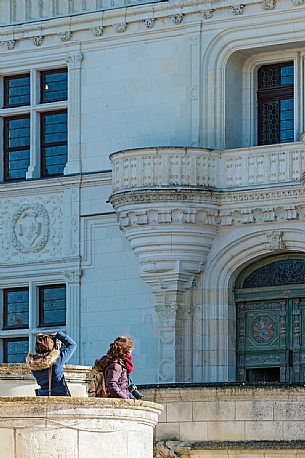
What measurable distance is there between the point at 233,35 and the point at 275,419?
28.7 ft

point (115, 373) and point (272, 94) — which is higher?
point (272, 94)

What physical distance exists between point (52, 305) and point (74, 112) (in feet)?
9.63

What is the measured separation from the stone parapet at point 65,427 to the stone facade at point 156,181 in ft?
37.6

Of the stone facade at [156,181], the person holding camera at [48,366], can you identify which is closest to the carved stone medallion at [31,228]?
the stone facade at [156,181]

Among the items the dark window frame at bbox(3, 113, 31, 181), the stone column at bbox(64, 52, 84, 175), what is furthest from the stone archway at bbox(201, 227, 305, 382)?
the dark window frame at bbox(3, 113, 31, 181)

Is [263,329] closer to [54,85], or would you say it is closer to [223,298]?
[223,298]

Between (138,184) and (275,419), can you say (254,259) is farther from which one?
(275,419)

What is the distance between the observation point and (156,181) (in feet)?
87.2

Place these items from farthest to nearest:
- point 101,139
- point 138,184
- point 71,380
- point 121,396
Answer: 1. point 101,139
2. point 138,184
3. point 71,380
4. point 121,396

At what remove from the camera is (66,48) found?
29.0 metres

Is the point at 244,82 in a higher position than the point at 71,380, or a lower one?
higher

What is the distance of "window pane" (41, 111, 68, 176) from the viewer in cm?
2903

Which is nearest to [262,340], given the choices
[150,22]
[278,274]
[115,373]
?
[278,274]

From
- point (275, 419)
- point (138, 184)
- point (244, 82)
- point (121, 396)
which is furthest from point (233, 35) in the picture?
point (121, 396)
